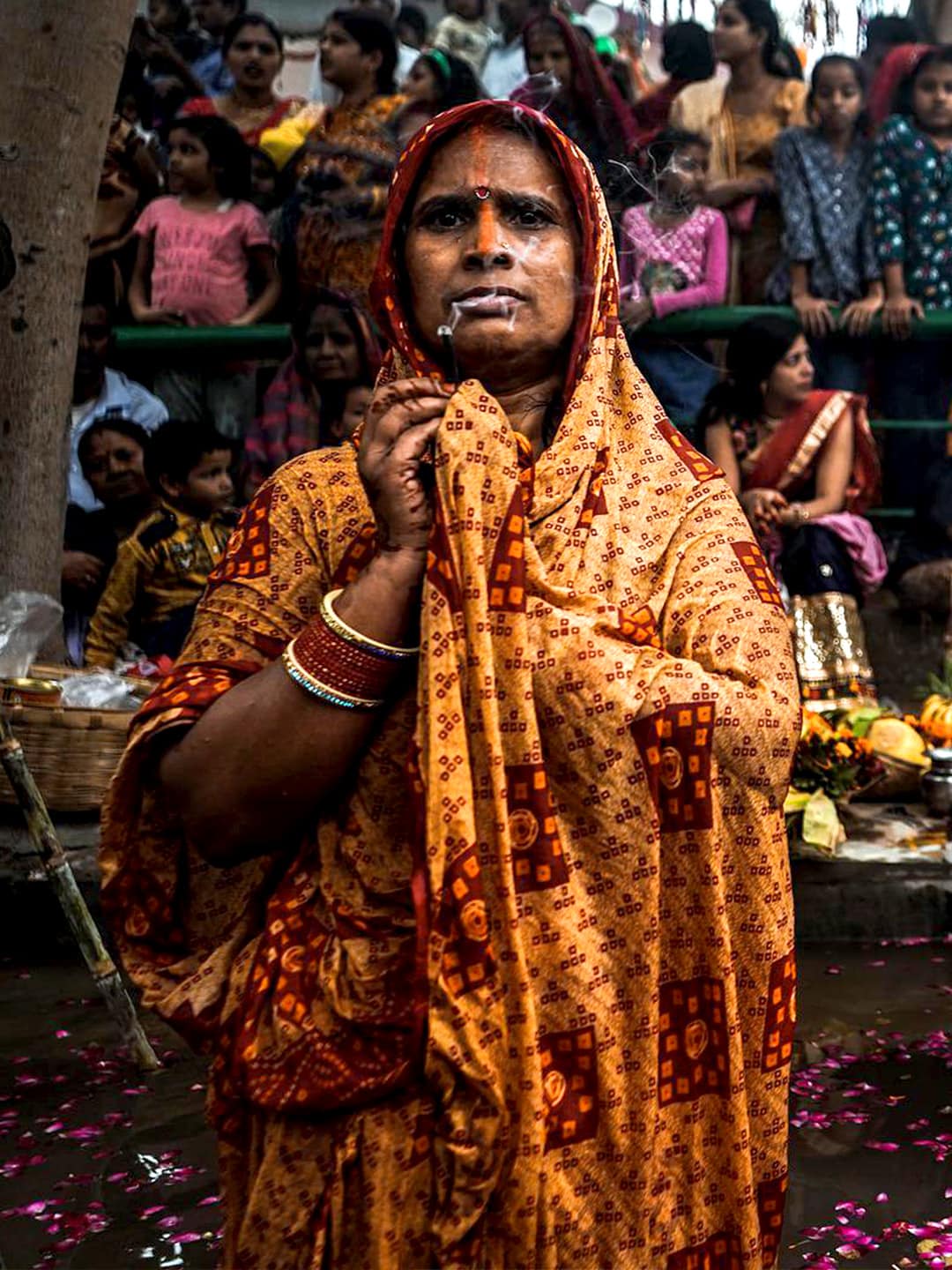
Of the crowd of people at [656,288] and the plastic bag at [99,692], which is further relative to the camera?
the crowd of people at [656,288]

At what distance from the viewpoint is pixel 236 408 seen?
29.0 ft

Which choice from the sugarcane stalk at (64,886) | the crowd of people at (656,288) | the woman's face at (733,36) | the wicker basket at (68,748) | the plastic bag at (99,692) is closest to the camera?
A: the sugarcane stalk at (64,886)

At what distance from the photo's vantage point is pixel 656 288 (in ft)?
20.1

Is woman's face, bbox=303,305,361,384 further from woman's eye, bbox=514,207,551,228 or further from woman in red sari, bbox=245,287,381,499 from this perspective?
woman's eye, bbox=514,207,551,228

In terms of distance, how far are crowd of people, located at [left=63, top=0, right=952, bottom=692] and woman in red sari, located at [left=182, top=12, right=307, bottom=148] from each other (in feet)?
0.12

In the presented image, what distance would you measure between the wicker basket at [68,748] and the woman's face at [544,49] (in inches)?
169

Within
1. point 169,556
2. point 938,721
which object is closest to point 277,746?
point 169,556

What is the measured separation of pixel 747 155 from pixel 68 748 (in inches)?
209

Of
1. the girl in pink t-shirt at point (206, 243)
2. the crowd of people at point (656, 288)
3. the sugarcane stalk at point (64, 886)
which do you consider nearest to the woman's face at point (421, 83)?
the crowd of people at point (656, 288)

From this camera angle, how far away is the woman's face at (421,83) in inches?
330

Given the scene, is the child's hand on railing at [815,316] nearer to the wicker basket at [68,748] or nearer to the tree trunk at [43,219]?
the tree trunk at [43,219]

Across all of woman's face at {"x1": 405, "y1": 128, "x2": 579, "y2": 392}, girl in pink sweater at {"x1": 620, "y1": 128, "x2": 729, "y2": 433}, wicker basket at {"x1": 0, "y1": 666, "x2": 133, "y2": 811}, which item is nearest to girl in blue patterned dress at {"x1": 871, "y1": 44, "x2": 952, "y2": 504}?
girl in pink sweater at {"x1": 620, "y1": 128, "x2": 729, "y2": 433}

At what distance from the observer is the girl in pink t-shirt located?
846 centimetres

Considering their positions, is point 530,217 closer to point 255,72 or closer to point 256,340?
point 256,340
